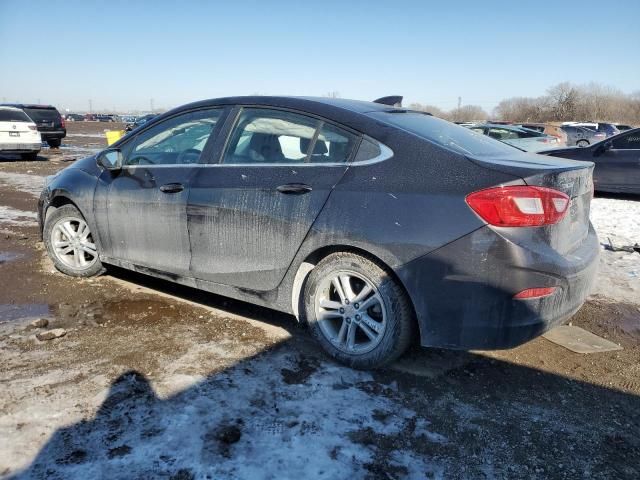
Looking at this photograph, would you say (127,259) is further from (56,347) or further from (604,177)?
(604,177)

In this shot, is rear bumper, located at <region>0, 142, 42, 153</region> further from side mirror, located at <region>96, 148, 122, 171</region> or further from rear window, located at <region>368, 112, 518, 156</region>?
rear window, located at <region>368, 112, 518, 156</region>

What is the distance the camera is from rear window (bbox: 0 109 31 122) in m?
15.1

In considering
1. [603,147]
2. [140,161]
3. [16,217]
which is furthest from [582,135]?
[140,161]

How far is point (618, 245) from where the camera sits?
620 cm

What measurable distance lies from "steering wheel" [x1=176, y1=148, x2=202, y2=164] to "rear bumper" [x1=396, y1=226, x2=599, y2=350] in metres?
1.80

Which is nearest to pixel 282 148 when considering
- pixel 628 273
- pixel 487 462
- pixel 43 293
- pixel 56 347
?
pixel 56 347

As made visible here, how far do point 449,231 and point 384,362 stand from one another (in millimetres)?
894

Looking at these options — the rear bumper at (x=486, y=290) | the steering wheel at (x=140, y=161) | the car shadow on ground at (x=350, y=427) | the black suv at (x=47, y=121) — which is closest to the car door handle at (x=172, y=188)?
the steering wheel at (x=140, y=161)

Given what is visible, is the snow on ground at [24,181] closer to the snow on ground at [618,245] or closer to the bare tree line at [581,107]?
the snow on ground at [618,245]

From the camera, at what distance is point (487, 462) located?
232cm

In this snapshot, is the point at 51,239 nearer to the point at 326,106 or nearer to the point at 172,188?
the point at 172,188

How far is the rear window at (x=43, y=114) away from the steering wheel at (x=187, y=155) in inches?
774

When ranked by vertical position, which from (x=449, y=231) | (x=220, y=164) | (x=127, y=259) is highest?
(x=220, y=164)

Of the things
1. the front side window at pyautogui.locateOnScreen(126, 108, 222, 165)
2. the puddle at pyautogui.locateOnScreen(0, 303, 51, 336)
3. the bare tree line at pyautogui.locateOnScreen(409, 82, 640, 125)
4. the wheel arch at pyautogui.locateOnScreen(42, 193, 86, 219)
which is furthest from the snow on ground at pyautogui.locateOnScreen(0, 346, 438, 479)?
the bare tree line at pyautogui.locateOnScreen(409, 82, 640, 125)
